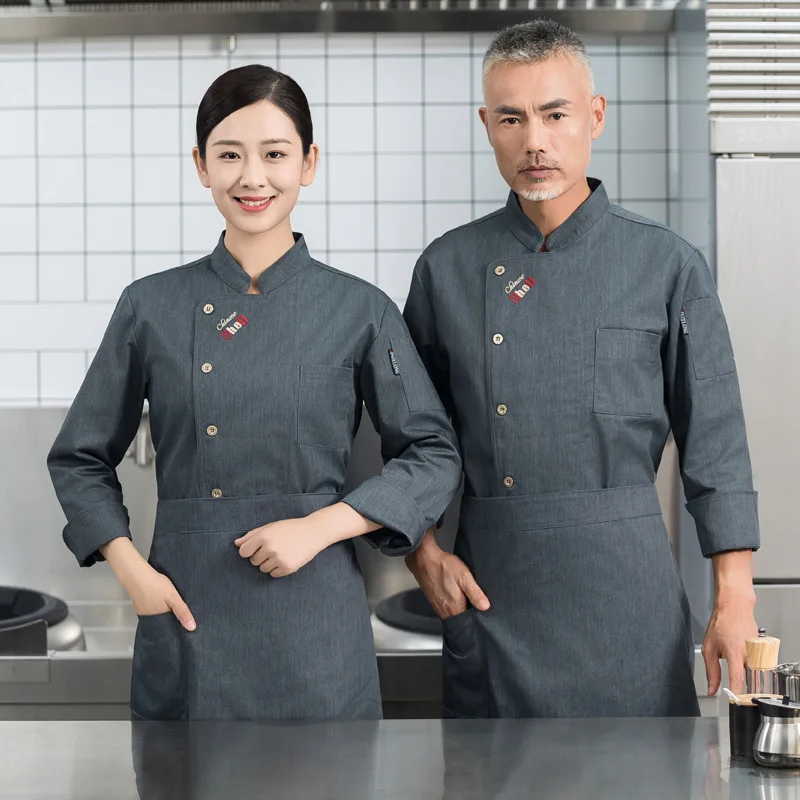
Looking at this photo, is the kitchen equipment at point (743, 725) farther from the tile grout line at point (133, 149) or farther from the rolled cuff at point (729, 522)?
the tile grout line at point (133, 149)

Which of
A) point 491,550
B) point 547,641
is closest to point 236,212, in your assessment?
point 491,550

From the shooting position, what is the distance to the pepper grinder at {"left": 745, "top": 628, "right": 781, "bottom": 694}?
1.11 metres

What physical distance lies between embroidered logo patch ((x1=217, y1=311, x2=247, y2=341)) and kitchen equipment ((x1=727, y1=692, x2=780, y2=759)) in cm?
83

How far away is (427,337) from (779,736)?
836 mm

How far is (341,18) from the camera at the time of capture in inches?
99.8

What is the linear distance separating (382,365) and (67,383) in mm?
1379

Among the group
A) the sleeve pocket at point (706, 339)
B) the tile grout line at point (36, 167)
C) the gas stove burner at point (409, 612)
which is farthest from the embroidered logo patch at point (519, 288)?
the tile grout line at point (36, 167)

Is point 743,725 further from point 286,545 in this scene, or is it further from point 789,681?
point 286,545

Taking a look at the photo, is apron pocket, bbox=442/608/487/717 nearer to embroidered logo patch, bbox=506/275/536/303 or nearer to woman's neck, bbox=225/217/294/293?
embroidered logo patch, bbox=506/275/536/303

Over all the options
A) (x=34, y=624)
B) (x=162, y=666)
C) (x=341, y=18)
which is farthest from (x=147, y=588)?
(x=341, y=18)

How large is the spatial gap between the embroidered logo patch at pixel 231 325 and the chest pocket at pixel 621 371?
20.8 inches

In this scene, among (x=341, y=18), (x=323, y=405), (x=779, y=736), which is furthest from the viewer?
(x=341, y=18)

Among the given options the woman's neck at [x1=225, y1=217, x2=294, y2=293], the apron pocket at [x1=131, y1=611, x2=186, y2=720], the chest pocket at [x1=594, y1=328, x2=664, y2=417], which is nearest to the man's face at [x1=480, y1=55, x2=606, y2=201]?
the chest pocket at [x1=594, y1=328, x2=664, y2=417]

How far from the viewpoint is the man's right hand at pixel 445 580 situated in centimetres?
152
